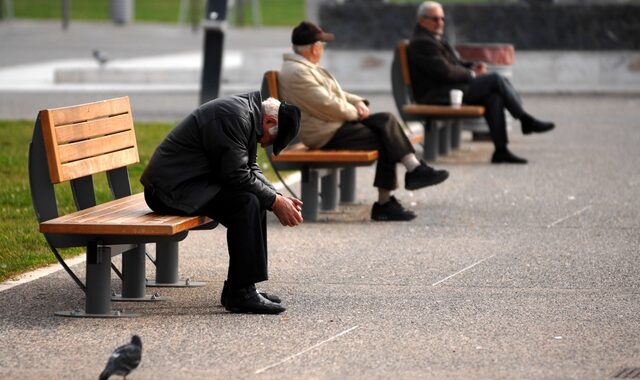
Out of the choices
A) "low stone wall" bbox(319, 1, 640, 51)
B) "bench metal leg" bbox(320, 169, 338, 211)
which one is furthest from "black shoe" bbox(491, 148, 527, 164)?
"low stone wall" bbox(319, 1, 640, 51)

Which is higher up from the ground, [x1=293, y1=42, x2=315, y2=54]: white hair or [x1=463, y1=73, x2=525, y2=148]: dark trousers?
[x1=293, y1=42, x2=315, y2=54]: white hair

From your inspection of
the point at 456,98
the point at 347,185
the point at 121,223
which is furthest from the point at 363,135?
the point at 121,223

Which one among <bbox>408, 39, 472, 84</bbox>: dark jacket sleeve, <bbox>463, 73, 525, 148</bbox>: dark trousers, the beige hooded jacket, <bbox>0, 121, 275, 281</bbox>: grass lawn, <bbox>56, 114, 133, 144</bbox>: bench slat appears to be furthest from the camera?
<bbox>463, 73, 525, 148</bbox>: dark trousers

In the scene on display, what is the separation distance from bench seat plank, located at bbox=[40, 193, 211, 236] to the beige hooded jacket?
9.66ft

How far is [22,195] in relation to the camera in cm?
1219

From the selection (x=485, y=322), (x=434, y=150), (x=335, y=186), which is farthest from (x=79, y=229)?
(x=434, y=150)

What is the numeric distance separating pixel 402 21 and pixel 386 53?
0.57 meters

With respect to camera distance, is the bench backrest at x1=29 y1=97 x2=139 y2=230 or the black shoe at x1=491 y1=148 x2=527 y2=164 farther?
the black shoe at x1=491 y1=148 x2=527 y2=164

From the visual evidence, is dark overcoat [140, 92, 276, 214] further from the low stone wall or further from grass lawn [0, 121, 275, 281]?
the low stone wall

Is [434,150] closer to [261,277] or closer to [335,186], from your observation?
[335,186]

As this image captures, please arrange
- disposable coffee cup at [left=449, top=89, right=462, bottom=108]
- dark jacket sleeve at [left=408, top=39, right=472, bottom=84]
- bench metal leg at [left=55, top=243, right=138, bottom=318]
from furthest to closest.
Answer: disposable coffee cup at [left=449, top=89, right=462, bottom=108], dark jacket sleeve at [left=408, top=39, right=472, bottom=84], bench metal leg at [left=55, top=243, right=138, bottom=318]

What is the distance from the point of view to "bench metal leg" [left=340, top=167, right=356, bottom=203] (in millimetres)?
12016

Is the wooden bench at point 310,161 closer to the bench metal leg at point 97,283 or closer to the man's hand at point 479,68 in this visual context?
the bench metal leg at point 97,283

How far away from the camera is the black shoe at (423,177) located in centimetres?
1112
